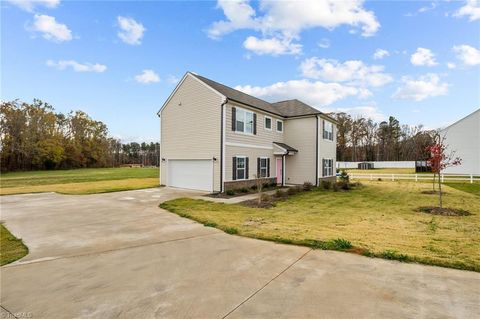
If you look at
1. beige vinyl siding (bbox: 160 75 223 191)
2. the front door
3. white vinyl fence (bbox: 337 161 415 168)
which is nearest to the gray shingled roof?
beige vinyl siding (bbox: 160 75 223 191)

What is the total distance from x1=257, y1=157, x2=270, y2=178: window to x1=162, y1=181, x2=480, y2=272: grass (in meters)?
6.12

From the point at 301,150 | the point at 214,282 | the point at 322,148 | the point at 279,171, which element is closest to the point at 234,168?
the point at 279,171

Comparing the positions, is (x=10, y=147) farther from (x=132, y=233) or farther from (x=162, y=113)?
(x=132, y=233)

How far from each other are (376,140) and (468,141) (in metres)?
30.8

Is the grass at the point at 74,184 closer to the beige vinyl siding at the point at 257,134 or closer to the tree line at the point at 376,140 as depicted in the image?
the beige vinyl siding at the point at 257,134

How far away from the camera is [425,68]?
17.3 metres

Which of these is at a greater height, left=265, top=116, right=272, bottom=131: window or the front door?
left=265, top=116, right=272, bottom=131: window

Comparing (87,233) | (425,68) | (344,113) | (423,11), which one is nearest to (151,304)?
(87,233)

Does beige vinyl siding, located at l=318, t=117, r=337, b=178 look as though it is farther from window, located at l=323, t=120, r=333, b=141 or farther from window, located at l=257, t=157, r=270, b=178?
window, located at l=257, t=157, r=270, b=178

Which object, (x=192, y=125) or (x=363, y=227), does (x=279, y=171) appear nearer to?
(x=192, y=125)

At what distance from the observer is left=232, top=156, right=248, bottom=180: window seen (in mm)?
15163

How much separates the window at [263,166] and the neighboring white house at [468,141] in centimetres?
2421

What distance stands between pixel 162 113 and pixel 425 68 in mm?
19010

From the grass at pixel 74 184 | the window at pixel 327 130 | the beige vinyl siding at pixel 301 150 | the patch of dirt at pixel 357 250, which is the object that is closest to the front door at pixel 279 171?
the beige vinyl siding at pixel 301 150
